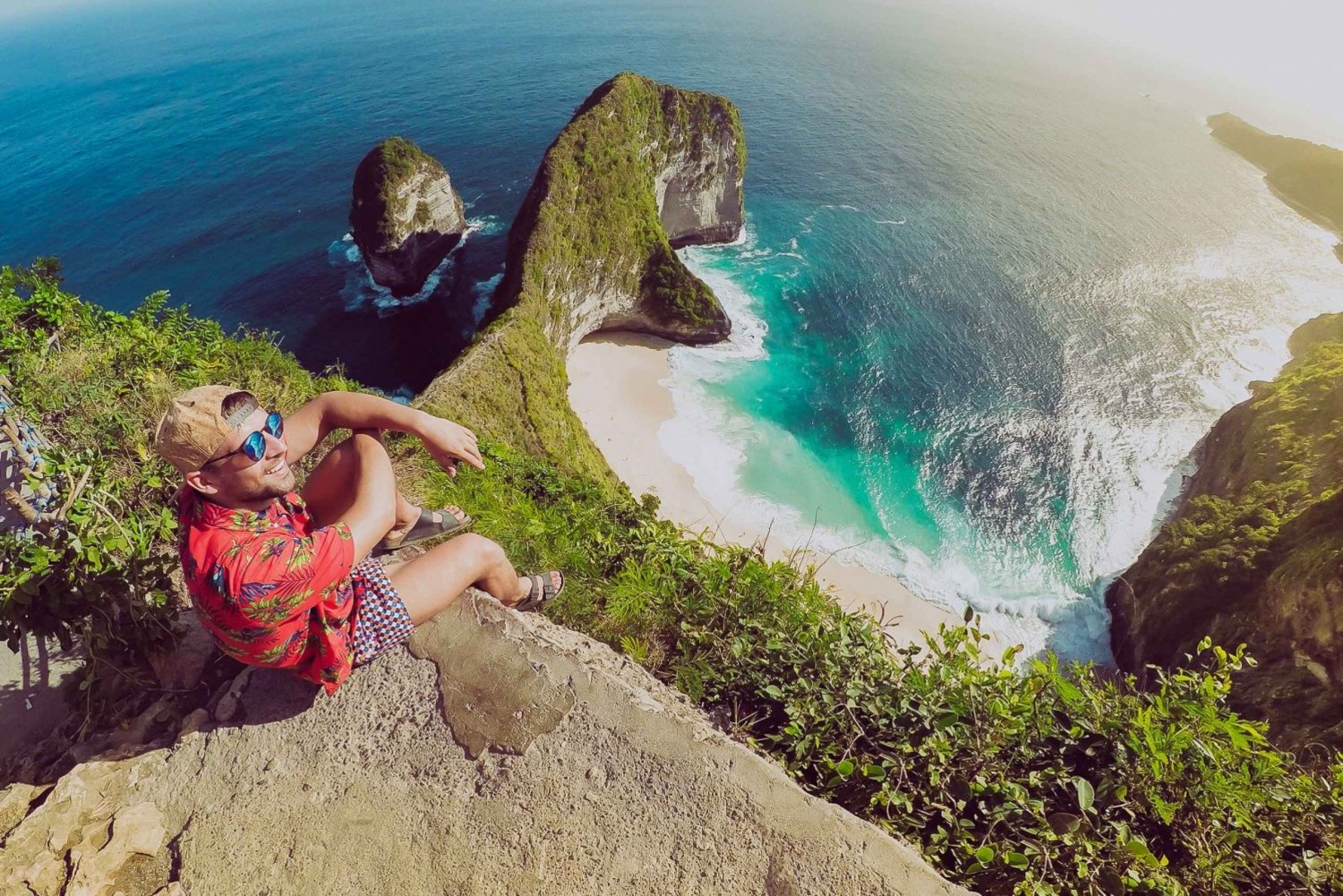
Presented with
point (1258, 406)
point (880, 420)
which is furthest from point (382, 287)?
point (1258, 406)

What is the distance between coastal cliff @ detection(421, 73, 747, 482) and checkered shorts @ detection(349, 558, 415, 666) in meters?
12.3

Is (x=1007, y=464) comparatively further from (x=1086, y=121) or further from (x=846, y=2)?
(x=846, y=2)

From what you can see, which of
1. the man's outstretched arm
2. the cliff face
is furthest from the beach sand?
the man's outstretched arm

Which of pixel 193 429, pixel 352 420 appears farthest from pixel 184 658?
pixel 193 429

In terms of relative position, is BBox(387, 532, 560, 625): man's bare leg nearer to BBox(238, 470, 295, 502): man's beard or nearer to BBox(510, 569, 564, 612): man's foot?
BBox(510, 569, 564, 612): man's foot

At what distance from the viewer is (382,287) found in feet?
115

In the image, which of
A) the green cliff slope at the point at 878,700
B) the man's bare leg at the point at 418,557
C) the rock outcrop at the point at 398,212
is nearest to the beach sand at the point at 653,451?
the green cliff slope at the point at 878,700

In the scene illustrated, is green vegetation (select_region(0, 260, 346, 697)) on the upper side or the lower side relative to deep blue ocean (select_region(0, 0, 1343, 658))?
upper

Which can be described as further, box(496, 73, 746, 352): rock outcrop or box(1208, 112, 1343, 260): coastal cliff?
box(1208, 112, 1343, 260): coastal cliff

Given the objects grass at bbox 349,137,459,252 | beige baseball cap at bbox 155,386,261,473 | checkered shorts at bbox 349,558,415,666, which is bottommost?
grass at bbox 349,137,459,252

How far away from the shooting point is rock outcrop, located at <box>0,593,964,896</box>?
10.5ft

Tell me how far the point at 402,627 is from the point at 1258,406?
34.9 metres

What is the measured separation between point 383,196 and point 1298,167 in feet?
275

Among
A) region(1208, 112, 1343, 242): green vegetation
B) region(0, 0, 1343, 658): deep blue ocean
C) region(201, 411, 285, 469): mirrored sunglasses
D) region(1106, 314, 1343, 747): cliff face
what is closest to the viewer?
region(201, 411, 285, 469): mirrored sunglasses
